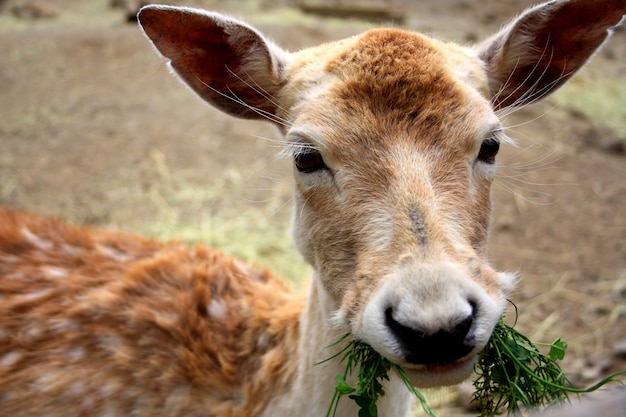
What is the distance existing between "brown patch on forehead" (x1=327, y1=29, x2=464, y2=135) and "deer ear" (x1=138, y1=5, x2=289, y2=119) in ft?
1.43

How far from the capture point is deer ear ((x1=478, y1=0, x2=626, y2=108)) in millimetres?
2648

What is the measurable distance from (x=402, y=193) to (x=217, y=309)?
1.41 meters

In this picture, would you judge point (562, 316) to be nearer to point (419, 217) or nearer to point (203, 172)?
point (419, 217)

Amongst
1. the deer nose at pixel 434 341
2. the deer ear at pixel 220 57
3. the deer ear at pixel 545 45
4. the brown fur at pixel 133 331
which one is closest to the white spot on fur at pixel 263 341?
the brown fur at pixel 133 331

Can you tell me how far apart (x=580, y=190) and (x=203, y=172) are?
14.3 ft

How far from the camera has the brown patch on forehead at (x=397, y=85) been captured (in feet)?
7.30

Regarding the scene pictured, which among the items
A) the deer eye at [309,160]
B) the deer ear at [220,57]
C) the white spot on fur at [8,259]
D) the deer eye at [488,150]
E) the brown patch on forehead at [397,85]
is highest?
the deer ear at [220,57]

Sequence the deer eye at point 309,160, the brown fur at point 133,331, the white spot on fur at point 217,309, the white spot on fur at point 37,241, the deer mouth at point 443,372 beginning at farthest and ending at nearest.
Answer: the white spot on fur at point 37,241 < the white spot on fur at point 217,309 < the brown fur at point 133,331 < the deer eye at point 309,160 < the deer mouth at point 443,372

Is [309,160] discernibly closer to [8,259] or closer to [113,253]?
[113,253]

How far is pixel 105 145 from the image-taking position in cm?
707

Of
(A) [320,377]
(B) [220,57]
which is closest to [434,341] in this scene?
(A) [320,377]

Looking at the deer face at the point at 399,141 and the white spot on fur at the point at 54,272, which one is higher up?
the deer face at the point at 399,141

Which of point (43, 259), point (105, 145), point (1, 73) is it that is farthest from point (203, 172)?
point (1, 73)

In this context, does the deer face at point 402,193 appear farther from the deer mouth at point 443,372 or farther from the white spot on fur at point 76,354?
the white spot on fur at point 76,354
